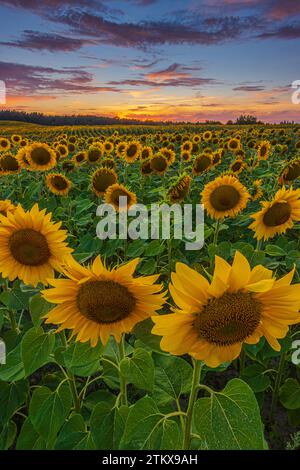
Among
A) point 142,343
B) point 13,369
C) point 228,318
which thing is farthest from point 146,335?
point 13,369

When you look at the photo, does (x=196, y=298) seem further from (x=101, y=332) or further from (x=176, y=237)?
(x=176, y=237)

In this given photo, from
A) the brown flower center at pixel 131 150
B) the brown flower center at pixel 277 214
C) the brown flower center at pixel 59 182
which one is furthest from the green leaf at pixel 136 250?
the brown flower center at pixel 131 150

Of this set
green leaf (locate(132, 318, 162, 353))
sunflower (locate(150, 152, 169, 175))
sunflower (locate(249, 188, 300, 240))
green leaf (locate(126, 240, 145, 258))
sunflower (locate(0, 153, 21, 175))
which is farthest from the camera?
sunflower (locate(0, 153, 21, 175))

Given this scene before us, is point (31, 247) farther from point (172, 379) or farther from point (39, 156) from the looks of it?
point (39, 156)

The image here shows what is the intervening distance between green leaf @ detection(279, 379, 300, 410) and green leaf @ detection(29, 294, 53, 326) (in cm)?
193

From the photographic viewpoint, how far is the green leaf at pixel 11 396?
2.32 meters

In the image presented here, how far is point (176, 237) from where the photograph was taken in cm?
A: 365

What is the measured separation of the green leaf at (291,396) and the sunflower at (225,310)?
1730 mm

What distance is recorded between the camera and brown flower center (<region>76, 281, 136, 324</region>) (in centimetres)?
144

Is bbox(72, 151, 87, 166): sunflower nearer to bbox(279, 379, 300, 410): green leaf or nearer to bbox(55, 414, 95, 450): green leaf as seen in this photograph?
bbox(279, 379, 300, 410): green leaf

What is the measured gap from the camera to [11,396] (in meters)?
2.34

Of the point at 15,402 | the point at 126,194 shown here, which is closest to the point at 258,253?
the point at 15,402

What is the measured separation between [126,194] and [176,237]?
1511 millimetres

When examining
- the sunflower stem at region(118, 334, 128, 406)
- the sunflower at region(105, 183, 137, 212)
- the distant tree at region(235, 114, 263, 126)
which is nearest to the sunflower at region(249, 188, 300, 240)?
the sunflower at region(105, 183, 137, 212)
